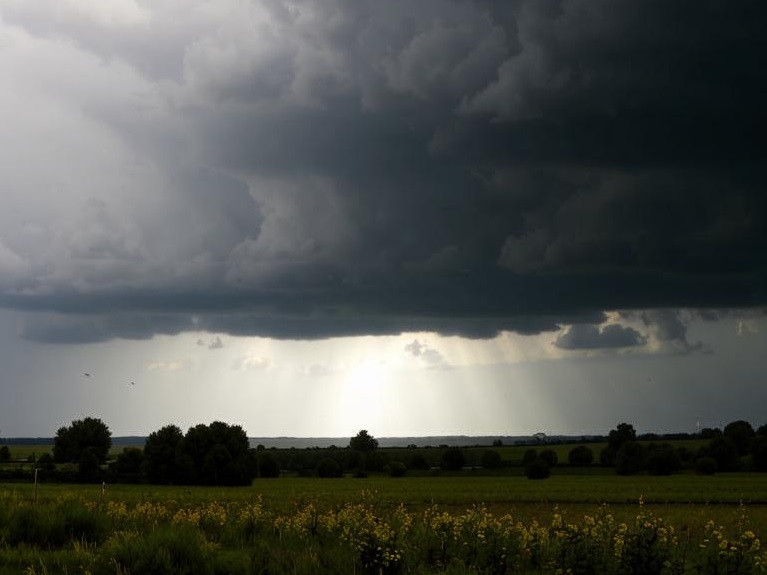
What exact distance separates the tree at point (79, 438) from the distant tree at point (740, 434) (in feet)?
339

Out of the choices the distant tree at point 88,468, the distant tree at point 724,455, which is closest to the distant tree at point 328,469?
the distant tree at point 88,468

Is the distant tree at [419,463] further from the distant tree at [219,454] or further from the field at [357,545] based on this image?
the field at [357,545]

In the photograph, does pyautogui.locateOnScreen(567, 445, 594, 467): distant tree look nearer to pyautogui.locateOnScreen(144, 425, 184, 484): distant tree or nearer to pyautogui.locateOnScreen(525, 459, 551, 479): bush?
pyautogui.locateOnScreen(525, 459, 551, 479): bush

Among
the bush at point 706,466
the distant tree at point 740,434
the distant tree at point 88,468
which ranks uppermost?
the distant tree at point 740,434

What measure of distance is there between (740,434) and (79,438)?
111862 millimetres

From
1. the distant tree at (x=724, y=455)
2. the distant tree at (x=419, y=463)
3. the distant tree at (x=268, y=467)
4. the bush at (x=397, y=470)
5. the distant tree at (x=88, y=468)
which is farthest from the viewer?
the distant tree at (x=419, y=463)

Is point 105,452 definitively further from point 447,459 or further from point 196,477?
point 447,459

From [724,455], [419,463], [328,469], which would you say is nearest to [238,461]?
[328,469]

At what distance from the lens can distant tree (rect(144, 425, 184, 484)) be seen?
11175 cm

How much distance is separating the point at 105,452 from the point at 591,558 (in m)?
135

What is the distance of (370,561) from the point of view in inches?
749

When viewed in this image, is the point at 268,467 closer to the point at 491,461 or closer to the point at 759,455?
the point at 491,461

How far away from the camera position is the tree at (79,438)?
5669 inches

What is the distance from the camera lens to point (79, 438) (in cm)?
14462
